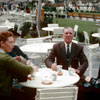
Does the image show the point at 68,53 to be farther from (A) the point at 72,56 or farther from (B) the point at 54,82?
(B) the point at 54,82

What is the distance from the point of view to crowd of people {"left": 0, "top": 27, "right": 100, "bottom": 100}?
128 inches

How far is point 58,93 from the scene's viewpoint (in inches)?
115

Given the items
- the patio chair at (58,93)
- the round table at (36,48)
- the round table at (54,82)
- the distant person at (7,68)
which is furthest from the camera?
the round table at (36,48)

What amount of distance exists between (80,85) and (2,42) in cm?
152

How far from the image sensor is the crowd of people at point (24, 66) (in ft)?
10.7

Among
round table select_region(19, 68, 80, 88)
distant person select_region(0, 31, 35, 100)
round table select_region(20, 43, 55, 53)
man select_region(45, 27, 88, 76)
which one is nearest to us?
distant person select_region(0, 31, 35, 100)

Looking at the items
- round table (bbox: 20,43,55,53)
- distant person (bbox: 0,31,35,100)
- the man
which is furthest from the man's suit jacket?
distant person (bbox: 0,31,35,100)

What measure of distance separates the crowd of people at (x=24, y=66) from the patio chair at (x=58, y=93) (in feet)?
Result: 1.83

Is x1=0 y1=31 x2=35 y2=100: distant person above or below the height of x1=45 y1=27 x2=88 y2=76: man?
above

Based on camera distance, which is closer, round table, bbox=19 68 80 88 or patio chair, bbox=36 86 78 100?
patio chair, bbox=36 86 78 100

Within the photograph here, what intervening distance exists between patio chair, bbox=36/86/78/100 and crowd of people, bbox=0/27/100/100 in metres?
0.56

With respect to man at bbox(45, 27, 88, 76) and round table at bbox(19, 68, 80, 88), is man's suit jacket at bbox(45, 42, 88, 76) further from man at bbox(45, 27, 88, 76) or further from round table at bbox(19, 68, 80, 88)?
round table at bbox(19, 68, 80, 88)

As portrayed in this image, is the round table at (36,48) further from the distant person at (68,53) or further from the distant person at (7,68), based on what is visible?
the distant person at (7,68)

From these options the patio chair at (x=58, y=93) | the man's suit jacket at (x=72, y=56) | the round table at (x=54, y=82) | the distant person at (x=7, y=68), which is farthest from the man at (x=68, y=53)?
the patio chair at (x=58, y=93)
